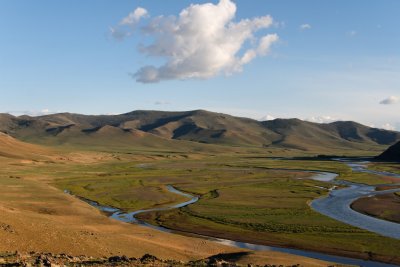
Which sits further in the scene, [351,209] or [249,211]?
[351,209]

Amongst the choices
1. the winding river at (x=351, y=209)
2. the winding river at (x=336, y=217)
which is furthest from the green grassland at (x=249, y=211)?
the winding river at (x=351, y=209)

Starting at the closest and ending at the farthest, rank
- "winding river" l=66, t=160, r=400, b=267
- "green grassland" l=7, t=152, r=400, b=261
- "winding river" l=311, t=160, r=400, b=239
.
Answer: "winding river" l=66, t=160, r=400, b=267 < "green grassland" l=7, t=152, r=400, b=261 < "winding river" l=311, t=160, r=400, b=239

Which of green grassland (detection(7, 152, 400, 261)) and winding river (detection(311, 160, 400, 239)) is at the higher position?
winding river (detection(311, 160, 400, 239))

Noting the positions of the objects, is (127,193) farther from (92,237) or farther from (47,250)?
(47,250)

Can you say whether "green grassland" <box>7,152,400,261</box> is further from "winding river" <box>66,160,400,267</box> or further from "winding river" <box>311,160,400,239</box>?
"winding river" <box>311,160,400,239</box>

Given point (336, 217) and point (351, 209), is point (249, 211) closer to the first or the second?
point (336, 217)

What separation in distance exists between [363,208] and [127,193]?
50741mm

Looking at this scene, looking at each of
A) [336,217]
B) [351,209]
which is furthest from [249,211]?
[351,209]

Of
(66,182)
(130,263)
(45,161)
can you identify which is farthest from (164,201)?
(45,161)

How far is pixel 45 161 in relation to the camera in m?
192

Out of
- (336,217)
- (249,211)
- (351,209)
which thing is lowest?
(249,211)

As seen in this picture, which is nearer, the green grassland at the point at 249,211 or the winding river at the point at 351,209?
the green grassland at the point at 249,211

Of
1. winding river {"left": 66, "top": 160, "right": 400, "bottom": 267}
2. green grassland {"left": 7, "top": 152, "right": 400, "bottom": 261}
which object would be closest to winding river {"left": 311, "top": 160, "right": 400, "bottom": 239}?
winding river {"left": 66, "top": 160, "right": 400, "bottom": 267}

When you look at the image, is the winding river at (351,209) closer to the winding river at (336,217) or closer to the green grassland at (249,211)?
the winding river at (336,217)
